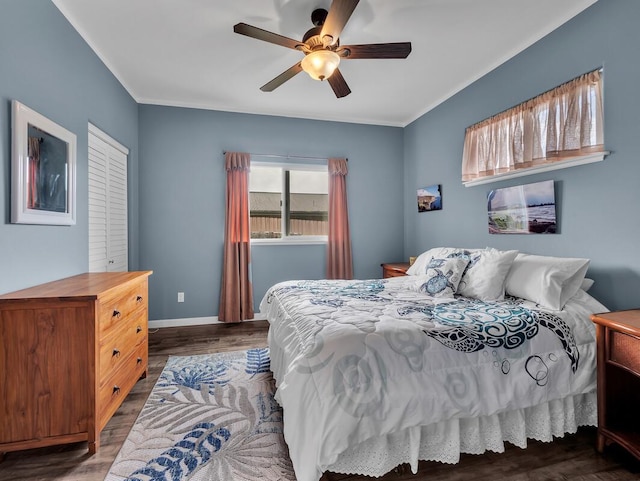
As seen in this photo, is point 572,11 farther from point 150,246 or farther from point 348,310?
point 150,246

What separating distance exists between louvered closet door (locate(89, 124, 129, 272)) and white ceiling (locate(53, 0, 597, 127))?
78 centimetres

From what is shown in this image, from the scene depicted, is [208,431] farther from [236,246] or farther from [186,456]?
[236,246]

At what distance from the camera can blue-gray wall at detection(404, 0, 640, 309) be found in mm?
1974

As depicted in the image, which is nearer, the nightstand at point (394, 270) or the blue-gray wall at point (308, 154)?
the blue-gray wall at point (308, 154)

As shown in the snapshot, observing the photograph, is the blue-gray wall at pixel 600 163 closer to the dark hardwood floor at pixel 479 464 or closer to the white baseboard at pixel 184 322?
the dark hardwood floor at pixel 479 464

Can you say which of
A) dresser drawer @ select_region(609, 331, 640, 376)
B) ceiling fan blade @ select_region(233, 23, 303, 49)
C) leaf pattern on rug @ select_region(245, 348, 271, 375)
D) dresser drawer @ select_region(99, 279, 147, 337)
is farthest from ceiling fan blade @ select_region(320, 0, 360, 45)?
leaf pattern on rug @ select_region(245, 348, 271, 375)

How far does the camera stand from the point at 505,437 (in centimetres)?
166

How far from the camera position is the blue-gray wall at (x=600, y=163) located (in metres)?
1.97

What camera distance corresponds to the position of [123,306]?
2074mm

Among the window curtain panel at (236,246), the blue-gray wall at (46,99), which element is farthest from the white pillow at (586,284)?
the blue-gray wall at (46,99)

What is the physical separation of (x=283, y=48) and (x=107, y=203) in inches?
86.7

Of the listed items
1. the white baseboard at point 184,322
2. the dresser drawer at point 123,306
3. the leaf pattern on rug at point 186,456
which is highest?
the dresser drawer at point 123,306

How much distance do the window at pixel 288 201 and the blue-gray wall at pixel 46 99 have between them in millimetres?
1752

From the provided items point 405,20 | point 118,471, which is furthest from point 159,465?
point 405,20
